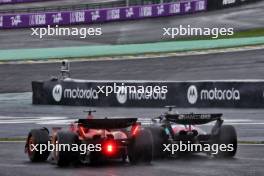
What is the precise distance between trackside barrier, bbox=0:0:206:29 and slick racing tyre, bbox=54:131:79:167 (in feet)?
150

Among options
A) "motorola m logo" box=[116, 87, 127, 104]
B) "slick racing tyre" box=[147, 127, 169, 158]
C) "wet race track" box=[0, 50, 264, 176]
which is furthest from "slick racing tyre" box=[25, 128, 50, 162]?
"motorola m logo" box=[116, 87, 127, 104]

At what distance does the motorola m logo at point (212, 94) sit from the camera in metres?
29.6

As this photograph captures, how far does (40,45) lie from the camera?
171 feet

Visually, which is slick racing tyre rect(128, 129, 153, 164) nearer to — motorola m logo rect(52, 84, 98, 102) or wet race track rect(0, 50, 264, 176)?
wet race track rect(0, 50, 264, 176)

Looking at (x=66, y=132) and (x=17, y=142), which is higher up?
(x=66, y=132)

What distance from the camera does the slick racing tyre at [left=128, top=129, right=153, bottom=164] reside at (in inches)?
624

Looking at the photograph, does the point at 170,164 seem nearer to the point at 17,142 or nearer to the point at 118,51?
the point at 17,142

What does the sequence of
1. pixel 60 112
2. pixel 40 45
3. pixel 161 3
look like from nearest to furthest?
1. pixel 60 112
2. pixel 40 45
3. pixel 161 3

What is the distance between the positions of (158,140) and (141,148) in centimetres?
141

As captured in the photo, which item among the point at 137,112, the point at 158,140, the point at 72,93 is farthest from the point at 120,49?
the point at 158,140

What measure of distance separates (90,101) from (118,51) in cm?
1541

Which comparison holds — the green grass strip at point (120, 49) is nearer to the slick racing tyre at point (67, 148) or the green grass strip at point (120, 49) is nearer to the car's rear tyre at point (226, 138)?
the car's rear tyre at point (226, 138)

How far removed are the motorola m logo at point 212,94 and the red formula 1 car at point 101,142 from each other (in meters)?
13.7

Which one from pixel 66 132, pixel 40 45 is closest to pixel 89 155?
pixel 66 132
